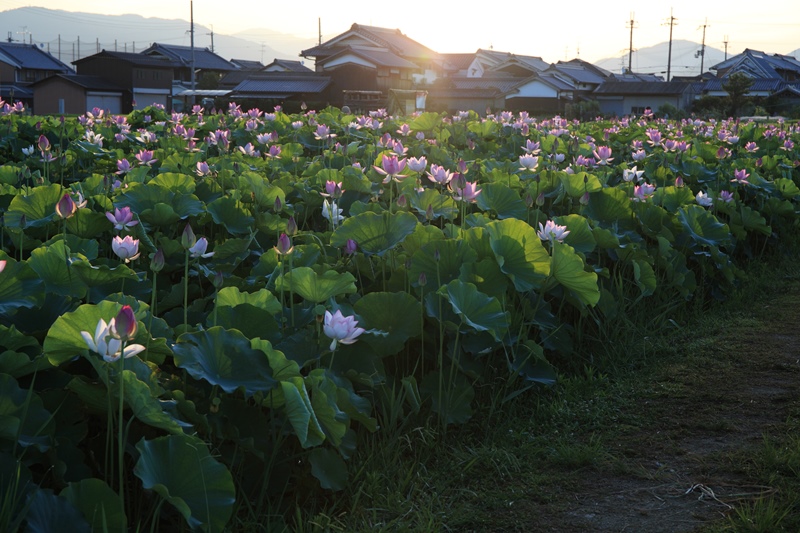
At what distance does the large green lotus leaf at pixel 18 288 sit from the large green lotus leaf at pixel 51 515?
24.8 inches

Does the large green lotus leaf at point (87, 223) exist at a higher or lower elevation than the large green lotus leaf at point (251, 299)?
higher

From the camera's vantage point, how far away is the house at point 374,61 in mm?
35594

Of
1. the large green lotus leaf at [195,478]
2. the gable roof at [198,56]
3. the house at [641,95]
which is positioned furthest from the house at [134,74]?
the large green lotus leaf at [195,478]

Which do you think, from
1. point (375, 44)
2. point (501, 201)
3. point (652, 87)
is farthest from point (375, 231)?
point (375, 44)

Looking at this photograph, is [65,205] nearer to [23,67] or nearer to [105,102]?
[105,102]

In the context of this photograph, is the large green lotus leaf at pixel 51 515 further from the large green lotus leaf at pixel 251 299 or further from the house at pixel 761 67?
the house at pixel 761 67

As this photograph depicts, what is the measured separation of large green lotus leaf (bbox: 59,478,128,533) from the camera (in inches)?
62.0

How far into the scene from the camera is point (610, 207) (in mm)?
3990

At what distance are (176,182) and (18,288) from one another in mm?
1616

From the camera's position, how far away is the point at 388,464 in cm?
228

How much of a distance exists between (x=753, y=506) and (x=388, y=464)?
977 mm

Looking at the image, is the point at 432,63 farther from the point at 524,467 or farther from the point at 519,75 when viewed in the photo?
the point at 524,467

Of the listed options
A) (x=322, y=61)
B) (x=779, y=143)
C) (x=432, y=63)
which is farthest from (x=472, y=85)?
(x=779, y=143)

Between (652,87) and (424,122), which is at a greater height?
(652,87)
